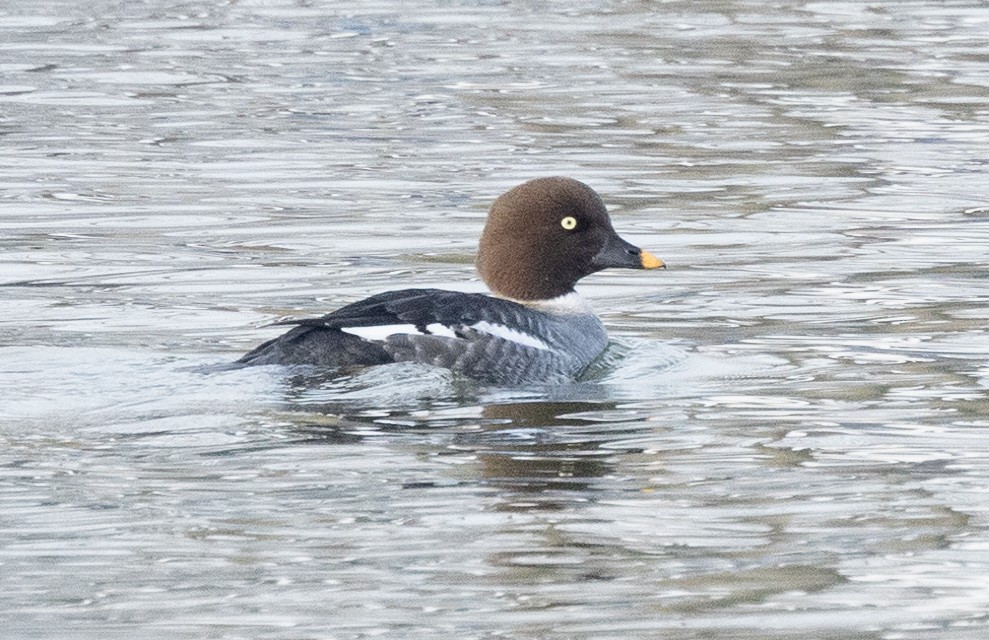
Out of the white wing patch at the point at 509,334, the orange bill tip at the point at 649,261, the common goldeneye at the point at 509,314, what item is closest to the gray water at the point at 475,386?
the common goldeneye at the point at 509,314

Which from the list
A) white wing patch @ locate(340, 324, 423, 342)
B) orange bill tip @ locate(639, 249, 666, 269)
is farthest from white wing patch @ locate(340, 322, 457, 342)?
orange bill tip @ locate(639, 249, 666, 269)

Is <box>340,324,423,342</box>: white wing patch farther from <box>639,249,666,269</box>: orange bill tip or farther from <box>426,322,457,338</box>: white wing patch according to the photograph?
<box>639,249,666,269</box>: orange bill tip

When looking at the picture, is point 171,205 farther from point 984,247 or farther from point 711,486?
point 711,486

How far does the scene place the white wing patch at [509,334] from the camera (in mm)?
8047

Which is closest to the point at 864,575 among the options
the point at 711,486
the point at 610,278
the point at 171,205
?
the point at 711,486

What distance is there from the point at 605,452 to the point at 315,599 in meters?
1.87

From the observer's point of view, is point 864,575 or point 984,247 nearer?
point 864,575

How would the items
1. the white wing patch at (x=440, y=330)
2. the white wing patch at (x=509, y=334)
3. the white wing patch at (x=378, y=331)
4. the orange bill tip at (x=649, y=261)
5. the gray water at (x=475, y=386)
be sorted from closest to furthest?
the gray water at (x=475, y=386) → the white wing patch at (x=378, y=331) → the white wing patch at (x=440, y=330) → the white wing patch at (x=509, y=334) → the orange bill tip at (x=649, y=261)

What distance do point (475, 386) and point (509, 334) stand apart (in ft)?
1.01

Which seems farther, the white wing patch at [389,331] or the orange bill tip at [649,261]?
the orange bill tip at [649,261]

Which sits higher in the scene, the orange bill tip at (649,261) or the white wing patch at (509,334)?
the orange bill tip at (649,261)

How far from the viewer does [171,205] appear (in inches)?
484

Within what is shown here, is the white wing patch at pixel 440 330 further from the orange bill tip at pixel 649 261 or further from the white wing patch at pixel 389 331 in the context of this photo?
the orange bill tip at pixel 649 261

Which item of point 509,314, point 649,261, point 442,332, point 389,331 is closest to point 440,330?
point 442,332
